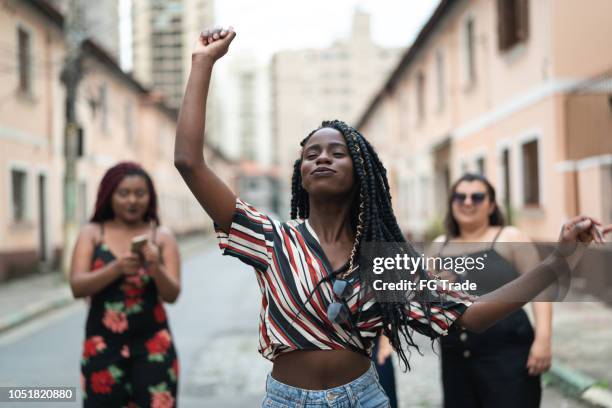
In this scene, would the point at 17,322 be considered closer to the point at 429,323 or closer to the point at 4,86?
the point at 4,86

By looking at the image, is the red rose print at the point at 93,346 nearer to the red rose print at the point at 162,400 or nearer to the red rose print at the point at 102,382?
the red rose print at the point at 102,382

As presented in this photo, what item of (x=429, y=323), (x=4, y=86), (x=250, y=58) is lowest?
(x=429, y=323)

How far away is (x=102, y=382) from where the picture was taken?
332 cm

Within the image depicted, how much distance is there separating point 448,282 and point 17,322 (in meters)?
9.27

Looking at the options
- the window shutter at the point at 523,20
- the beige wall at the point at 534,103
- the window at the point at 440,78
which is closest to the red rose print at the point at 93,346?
the beige wall at the point at 534,103

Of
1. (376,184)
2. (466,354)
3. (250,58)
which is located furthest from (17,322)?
(250,58)

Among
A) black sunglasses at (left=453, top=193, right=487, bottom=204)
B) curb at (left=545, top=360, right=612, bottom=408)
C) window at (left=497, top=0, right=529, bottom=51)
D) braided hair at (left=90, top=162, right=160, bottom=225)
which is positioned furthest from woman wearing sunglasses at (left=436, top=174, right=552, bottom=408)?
window at (left=497, top=0, right=529, bottom=51)

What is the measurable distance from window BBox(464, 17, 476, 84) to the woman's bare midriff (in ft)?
50.7

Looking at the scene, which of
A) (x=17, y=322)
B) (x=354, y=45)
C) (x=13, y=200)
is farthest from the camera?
(x=354, y=45)

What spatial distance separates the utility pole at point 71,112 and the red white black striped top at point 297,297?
1321 cm

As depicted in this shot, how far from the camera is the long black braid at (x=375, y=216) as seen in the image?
6.51ft

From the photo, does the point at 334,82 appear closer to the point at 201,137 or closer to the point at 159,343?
the point at 159,343

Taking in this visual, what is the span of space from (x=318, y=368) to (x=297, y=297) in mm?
214

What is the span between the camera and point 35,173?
1775cm
